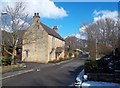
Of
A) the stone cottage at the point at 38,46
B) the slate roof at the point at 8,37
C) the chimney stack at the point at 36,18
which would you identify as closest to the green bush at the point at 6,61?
the slate roof at the point at 8,37

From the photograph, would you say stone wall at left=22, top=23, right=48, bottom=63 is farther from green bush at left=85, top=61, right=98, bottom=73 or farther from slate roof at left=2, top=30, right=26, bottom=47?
green bush at left=85, top=61, right=98, bottom=73

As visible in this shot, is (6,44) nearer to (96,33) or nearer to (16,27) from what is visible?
(16,27)

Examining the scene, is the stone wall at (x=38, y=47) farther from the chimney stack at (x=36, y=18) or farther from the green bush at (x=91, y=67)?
the green bush at (x=91, y=67)

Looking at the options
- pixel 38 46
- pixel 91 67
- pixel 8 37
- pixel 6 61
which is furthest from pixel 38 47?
pixel 91 67

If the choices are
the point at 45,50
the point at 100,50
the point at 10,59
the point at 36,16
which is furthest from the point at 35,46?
the point at 10,59

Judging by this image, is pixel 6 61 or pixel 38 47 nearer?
pixel 6 61

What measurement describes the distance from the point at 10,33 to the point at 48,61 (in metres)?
16.5

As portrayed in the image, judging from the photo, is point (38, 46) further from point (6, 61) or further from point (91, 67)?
point (91, 67)

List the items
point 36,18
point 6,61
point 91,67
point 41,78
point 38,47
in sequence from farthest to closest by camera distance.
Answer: point 38,47 → point 36,18 → point 6,61 → point 91,67 → point 41,78

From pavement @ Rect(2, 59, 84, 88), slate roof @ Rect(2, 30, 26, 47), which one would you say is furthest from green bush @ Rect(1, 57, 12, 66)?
pavement @ Rect(2, 59, 84, 88)

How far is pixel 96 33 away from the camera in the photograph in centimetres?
6900

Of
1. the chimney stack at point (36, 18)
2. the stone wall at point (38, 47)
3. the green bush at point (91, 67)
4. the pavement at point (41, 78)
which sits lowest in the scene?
the pavement at point (41, 78)

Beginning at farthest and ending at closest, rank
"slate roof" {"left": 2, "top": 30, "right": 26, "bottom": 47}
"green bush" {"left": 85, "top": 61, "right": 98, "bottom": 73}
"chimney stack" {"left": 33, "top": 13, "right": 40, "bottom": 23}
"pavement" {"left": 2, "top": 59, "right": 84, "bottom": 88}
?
"chimney stack" {"left": 33, "top": 13, "right": 40, "bottom": 23}, "slate roof" {"left": 2, "top": 30, "right": 26, "bottom": 47}, "green bush" {"left": 85, "top": 61, "right": 98, "bottom": 73}, "pavement" {"left": 2, "top": 59, "right": 84, "bottom": 88}

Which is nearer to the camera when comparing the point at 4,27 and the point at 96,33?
the point at 4,27
